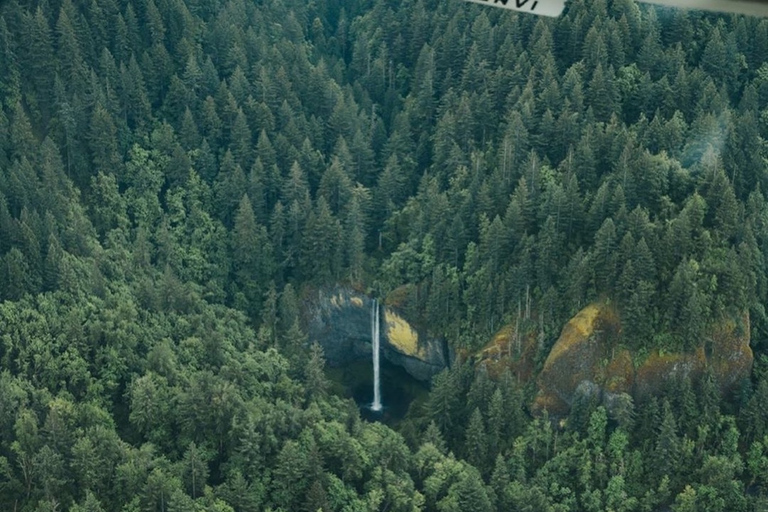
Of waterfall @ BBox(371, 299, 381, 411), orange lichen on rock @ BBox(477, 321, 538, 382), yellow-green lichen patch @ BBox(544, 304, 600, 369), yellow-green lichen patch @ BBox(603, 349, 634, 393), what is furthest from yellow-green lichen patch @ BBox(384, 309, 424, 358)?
yellow-green lichen patch @ BBox(603, 349, 634, 393)

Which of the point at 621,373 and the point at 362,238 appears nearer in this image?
the point at 621,373

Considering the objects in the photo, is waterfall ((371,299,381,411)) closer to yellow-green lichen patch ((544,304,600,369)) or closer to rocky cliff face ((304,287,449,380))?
rocky cliff face ((304,287,449,380))

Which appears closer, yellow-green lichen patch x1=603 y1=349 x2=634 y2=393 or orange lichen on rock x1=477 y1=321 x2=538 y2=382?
yellow-green lichen patch x1=603 y1=349 x2=634 y2=393

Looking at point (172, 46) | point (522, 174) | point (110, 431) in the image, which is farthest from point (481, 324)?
point (172, 46)

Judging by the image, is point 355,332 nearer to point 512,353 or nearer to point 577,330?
point 512,353

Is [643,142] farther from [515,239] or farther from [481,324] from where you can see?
[481,324]

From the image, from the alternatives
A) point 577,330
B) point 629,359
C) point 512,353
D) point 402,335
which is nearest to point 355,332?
point 402,335
